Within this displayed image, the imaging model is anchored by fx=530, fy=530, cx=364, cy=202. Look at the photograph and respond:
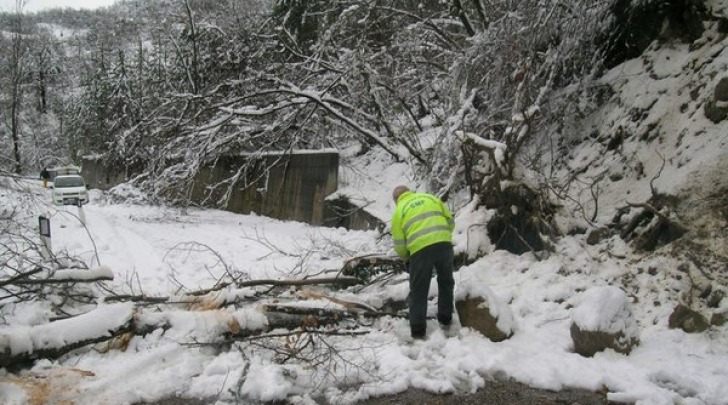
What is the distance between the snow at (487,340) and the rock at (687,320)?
6 cm

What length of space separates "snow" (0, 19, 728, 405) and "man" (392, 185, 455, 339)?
0.19 m

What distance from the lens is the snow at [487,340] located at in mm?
3857

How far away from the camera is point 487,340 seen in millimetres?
4578

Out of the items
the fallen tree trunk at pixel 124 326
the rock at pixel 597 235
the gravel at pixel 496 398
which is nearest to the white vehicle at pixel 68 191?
the fallen tree trunk at pixel 124 326

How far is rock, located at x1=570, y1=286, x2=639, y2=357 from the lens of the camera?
160 inches

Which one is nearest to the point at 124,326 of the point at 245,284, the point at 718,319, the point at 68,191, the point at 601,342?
the point at 245,284

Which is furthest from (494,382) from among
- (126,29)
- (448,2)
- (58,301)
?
(126,29)

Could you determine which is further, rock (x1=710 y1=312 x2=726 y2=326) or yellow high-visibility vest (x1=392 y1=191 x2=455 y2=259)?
yellow high-visibility vest (x1=392 y1=191 x2=455 y2=259)

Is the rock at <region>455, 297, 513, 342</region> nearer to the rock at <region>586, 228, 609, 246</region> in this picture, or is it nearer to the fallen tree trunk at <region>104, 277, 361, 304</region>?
the fallen tree trunk at <region>104, 277, 361, 304</region>

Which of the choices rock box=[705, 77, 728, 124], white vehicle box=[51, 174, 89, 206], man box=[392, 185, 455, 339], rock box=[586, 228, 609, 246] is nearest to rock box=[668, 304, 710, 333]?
rock box=[586, 228, 609, 246]

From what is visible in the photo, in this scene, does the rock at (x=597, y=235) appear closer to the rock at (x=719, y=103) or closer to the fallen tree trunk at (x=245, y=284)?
the rock at (x=719, y=103)

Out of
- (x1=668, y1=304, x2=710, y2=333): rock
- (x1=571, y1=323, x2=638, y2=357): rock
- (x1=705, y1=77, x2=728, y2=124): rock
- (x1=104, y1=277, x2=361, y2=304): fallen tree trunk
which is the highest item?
(x1=705, y1=77, x2=728, y2=124): rock

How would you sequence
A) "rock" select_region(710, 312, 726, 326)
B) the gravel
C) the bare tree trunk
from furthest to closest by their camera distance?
the bare tree trunk
"rock" select_region(710, 312, 726, 326)
the gravel

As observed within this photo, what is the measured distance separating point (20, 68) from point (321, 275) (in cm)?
2942
